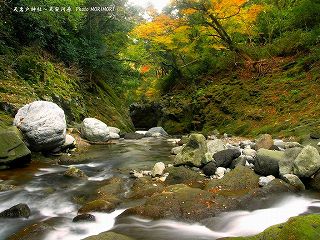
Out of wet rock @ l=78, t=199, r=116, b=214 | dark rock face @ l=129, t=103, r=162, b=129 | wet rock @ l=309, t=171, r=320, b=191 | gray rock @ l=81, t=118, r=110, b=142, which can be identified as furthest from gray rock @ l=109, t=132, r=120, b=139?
wet rock @ l=309, t=171, r=320, b=191

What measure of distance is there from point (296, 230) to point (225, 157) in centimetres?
461

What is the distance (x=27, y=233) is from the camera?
4.82 meters

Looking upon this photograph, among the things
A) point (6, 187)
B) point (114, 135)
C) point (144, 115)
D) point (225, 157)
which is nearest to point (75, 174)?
point (6, 187)

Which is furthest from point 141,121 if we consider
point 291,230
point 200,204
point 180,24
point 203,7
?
point 291,230

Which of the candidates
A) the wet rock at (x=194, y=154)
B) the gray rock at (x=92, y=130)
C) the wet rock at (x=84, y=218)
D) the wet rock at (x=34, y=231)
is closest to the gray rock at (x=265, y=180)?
the wet rock at (x=194, y=154)

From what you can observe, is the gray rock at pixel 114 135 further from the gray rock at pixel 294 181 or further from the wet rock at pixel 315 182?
the wet rock at pixel 315 182

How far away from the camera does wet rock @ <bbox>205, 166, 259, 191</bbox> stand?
259 inches

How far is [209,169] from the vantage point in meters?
7.71

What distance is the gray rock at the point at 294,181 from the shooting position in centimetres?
648

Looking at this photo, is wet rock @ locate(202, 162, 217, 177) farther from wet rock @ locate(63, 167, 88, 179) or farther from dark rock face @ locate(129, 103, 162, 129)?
dark rock face @ locate(129, 103, 162, 129)

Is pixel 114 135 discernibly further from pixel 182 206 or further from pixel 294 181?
pixel 182 206

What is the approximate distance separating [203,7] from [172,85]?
27.0 feet

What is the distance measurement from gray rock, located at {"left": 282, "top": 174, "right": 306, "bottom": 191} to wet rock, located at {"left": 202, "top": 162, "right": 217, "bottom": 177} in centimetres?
162

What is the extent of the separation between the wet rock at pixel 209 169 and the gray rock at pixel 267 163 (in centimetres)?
95
